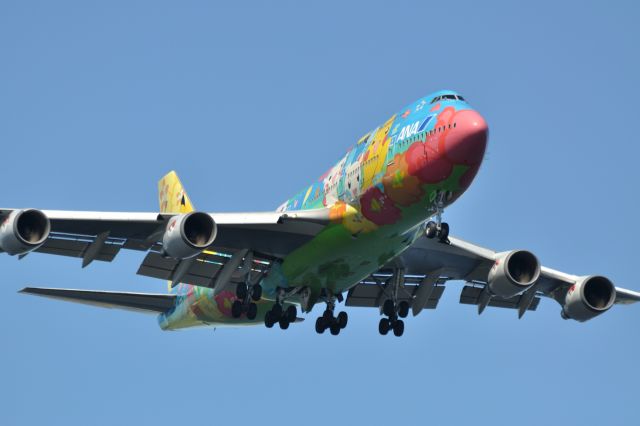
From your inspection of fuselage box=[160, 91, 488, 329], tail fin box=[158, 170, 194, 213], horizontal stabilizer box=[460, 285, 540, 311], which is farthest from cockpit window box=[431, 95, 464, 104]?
tail fin box=[158, 170, 194, 213]

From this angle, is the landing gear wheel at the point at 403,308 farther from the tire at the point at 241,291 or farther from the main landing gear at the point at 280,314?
the tire at the point at 241,291

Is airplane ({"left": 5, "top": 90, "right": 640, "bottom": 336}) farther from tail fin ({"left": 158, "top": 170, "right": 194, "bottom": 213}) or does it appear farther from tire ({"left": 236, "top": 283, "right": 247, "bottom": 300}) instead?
tail fin ({"left": 158, "top": 170, "right": 194, "bottom": 213})

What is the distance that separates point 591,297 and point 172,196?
1919cm

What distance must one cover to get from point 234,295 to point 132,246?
5496 millimetres

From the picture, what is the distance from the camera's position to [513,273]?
150 feet

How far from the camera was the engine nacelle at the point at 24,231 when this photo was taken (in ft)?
130

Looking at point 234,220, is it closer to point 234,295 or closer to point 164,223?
point 164,223

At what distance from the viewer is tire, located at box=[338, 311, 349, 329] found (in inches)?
1861

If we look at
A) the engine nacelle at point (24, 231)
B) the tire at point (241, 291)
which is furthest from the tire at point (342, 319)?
the engine nacelle at point (24, 231)

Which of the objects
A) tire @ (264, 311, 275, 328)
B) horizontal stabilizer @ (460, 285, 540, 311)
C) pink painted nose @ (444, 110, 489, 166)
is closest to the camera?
pink painted nose @ (444, 110, 489, 166)

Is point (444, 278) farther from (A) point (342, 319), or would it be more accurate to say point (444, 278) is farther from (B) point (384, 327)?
(A) point (342, 319)

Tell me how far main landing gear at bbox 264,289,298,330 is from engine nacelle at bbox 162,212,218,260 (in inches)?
245

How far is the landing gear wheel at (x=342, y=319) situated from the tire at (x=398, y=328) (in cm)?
182

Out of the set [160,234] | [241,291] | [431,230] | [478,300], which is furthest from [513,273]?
[160,234]
